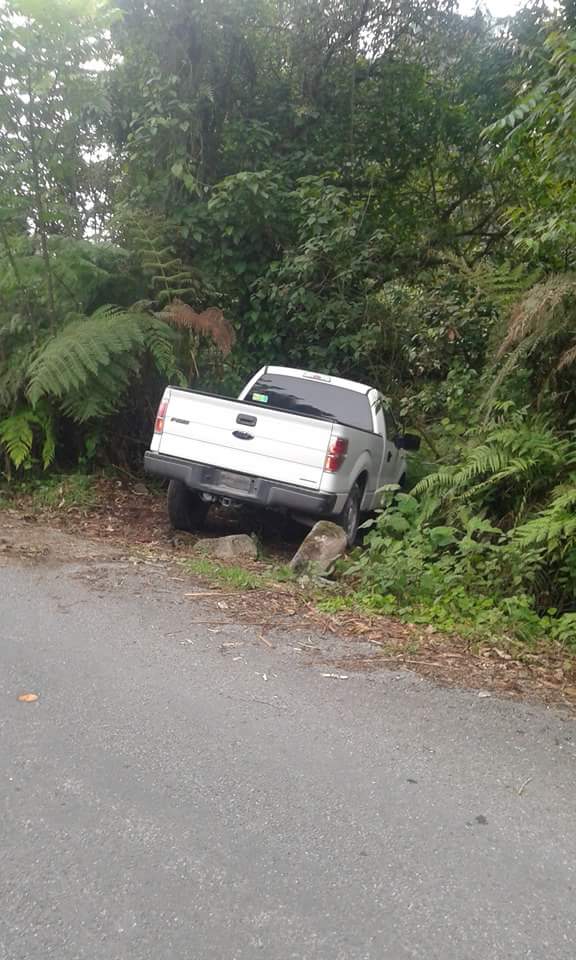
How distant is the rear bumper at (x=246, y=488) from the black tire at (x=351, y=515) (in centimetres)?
Answer: 50

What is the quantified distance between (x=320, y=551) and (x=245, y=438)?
4.09 feet

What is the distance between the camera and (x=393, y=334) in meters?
11.4

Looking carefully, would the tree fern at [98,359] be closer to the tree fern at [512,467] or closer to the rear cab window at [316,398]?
the rear cab window at [316,398]

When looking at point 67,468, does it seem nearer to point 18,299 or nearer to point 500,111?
point 18,299

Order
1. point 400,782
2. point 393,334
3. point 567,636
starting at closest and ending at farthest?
point 400,782, point 567,636, point 393,334

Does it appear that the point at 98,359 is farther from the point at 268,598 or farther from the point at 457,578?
the point at 457,578

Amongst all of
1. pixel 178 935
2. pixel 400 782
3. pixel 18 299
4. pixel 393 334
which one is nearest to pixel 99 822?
pixel 178 935

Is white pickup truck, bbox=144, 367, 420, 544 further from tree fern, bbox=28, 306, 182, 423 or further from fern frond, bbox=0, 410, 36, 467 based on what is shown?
fern frond, bbox=0, 410, 36, 467

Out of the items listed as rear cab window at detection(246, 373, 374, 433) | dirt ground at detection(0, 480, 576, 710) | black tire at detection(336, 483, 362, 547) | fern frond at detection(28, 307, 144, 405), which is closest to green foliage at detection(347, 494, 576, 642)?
dirt ground at detection(0, 480, 576, 710)

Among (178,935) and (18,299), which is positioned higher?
(18,299)

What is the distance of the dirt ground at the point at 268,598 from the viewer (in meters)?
5.22

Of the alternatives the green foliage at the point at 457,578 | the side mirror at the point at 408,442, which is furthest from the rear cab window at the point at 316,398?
the green foliage at the point at 457,578

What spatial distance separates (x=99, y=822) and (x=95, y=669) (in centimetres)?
159

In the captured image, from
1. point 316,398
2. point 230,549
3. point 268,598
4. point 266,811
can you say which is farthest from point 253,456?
point 266,811
